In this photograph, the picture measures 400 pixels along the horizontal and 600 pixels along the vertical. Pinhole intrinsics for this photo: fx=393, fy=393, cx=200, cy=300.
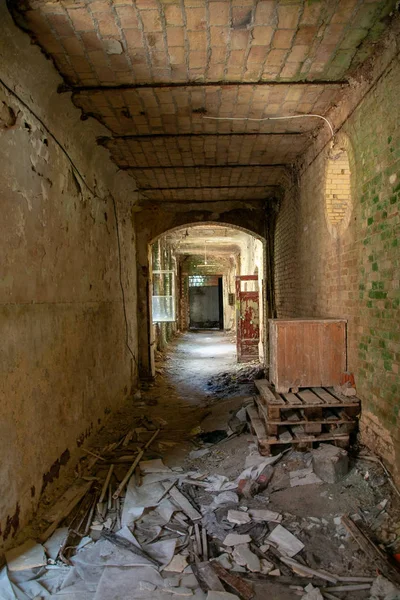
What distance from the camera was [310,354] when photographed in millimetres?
4129

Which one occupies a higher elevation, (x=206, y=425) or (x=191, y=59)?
(x=191, y=59)

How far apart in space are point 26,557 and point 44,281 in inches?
82.8

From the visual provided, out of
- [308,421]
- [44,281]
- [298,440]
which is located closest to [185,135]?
[44,281]

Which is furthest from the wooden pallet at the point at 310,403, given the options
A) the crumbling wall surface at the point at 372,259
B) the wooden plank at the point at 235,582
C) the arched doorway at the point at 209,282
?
the arched doorway at the point at 209,282

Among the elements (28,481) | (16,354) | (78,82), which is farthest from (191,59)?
(28,481)

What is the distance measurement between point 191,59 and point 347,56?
51.8 inches

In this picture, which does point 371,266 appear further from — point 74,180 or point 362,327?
point 74,180

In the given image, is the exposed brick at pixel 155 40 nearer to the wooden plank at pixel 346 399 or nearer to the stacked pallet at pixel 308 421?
the stacked pallet at pixel 308 421

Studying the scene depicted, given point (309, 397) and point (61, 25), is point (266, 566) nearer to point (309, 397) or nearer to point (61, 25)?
point (309, 397)

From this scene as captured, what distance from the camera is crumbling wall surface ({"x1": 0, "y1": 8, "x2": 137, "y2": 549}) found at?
2.84 m

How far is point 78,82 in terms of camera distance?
144 inches

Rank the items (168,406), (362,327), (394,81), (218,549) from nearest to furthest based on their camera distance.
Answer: (218,549)
(394,81)
(362,327)
(168,406)

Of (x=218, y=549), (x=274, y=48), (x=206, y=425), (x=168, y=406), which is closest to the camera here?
(x=218, y=549)

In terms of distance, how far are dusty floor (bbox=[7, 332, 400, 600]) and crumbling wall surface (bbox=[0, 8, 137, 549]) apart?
0.45m
